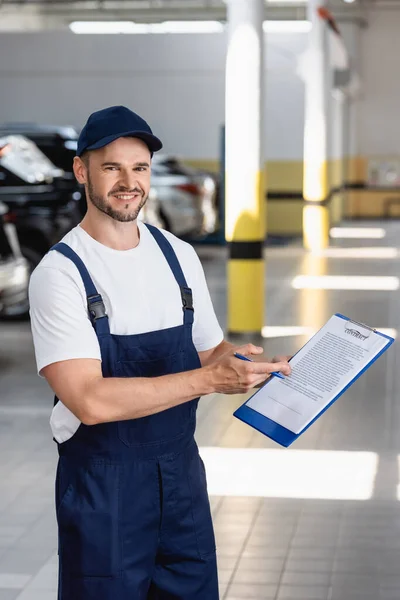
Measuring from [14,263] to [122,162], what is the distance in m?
6.97

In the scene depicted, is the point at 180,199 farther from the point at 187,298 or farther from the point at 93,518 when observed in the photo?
the point at 93,518

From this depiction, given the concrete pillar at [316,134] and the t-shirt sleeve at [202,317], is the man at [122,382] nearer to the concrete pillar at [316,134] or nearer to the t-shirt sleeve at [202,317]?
the t-shirt sleeve at [202,317]

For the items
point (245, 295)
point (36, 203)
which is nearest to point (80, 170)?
point (245, 295)

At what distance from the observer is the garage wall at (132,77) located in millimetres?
20688

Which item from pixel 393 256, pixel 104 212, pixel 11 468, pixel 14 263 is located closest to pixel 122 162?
pixel 104 212

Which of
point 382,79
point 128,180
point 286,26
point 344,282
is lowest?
point 344,282

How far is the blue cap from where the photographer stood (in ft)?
8.41

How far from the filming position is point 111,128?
2.56m

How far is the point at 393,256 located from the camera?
1848 centimetres

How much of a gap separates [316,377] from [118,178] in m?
0.74

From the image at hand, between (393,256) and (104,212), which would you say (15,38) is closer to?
(393,256)

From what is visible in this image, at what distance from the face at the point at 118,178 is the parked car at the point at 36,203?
8471 mm

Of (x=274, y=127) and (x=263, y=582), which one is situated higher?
(x=274, y=127)

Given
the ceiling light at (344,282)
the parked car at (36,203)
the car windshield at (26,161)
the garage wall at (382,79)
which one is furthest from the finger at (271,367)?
the garage wall at (382,79)
